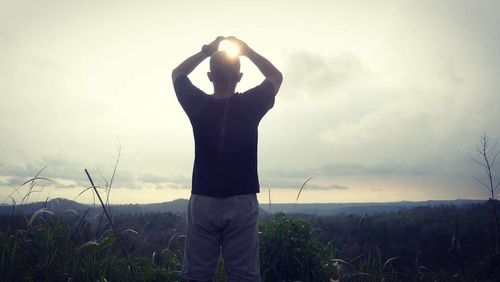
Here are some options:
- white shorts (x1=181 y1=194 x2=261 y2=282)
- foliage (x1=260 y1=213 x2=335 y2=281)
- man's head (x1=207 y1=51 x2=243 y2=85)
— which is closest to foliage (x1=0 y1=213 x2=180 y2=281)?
foliage (x1=260 y1=213 x2=335 y2=281)

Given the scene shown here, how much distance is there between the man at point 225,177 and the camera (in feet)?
9.91

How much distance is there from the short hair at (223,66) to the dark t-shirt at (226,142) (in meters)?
0.16

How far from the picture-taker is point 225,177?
119 inches

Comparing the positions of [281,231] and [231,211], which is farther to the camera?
[281,231]

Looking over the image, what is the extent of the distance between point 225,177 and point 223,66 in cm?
87

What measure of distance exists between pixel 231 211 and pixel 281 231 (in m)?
2.64

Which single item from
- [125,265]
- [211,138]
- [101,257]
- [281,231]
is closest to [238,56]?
[211,138]

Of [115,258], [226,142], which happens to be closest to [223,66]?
[226,142]

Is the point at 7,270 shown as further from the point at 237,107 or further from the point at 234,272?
the point at 237,107

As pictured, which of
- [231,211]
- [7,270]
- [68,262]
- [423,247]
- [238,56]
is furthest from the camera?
[423,247]

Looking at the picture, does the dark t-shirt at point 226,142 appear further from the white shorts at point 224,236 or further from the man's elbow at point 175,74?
the man's elbow at point 175,74

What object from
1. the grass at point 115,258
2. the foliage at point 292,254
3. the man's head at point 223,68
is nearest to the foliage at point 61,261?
the grass at point 115,258

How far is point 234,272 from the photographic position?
10.1 feet

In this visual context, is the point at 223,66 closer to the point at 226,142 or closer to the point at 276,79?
the point at 276,79
